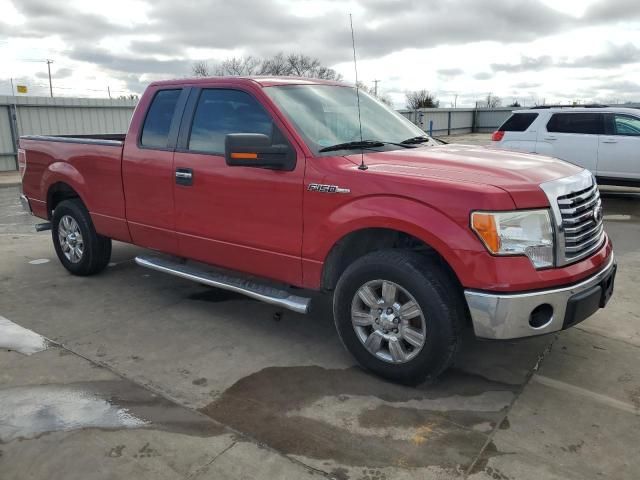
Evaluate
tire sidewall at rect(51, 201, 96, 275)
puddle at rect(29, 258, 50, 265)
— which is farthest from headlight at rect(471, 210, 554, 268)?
puddle at rect(29, 258, 50, 265)

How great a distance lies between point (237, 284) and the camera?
423 centimetres

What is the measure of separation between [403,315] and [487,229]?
2.47 ft

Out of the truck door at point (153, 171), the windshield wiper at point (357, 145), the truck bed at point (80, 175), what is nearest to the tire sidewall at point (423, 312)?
the windshield wiper at point (357, 145)

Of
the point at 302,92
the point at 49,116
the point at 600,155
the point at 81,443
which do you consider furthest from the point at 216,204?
the point at 49,116

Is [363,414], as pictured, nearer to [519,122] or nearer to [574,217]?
[574,217]

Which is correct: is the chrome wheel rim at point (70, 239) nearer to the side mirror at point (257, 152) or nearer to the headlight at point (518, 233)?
the side mirror at point (257, 152)

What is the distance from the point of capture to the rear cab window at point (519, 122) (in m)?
11.2

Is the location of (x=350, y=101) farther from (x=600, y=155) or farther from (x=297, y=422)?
(x=600, y=155)

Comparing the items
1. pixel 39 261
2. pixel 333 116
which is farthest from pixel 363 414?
pixel 39 261

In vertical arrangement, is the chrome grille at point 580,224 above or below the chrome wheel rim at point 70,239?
above

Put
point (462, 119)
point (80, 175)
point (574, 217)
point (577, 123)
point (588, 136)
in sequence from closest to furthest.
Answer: point (574, 217)
point (80, 175)
point (588, 136)
point (577, 123)
point (462, 119)

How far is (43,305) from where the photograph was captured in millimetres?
4984

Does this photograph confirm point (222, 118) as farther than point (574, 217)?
Yes

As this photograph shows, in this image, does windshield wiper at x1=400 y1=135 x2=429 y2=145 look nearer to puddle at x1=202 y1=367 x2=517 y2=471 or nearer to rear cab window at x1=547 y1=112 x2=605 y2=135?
puddle at x1=202 y1=367 x2=517 y2=471
